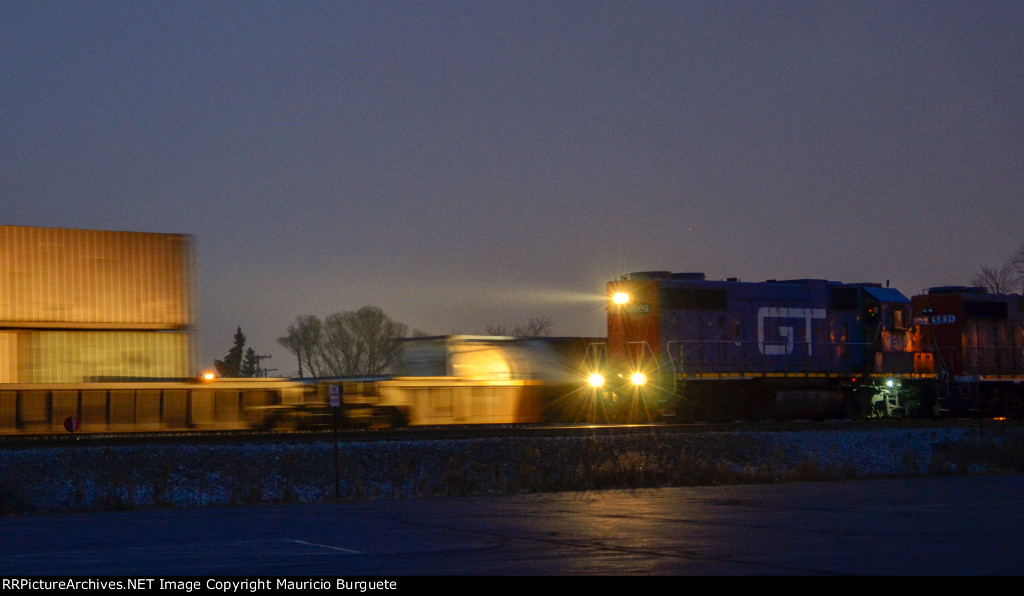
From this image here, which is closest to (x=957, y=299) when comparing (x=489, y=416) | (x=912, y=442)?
(x=912, y=442)

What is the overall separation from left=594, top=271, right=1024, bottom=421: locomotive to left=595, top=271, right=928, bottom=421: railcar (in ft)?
0.10

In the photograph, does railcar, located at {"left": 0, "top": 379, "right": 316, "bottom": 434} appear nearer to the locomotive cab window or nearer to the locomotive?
the locomotive

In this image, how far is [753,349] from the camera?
34062 millimetres

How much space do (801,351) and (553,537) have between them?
79.9 feet

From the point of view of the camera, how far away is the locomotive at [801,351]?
3325 cm

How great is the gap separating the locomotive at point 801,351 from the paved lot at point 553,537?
615 inches

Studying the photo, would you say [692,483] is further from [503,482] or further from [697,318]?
[697,318]

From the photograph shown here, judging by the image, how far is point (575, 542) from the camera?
1173 cm

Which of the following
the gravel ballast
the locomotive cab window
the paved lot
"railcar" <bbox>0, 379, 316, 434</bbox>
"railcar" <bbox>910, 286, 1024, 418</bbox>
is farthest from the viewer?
"railcar" <bbox>910, 286, 1024, 418</bbox>

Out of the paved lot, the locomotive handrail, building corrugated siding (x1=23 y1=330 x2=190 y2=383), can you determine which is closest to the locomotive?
the locomotive handrail

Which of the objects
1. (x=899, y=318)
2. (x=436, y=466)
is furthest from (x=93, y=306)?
(x=899, y=318)

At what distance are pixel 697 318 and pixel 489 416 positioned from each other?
690 centimetres

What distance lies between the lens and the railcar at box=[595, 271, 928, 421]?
3306 cm

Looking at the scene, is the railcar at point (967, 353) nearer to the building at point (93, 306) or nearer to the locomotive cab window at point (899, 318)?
the locomotive cab window at point (899, 318)
